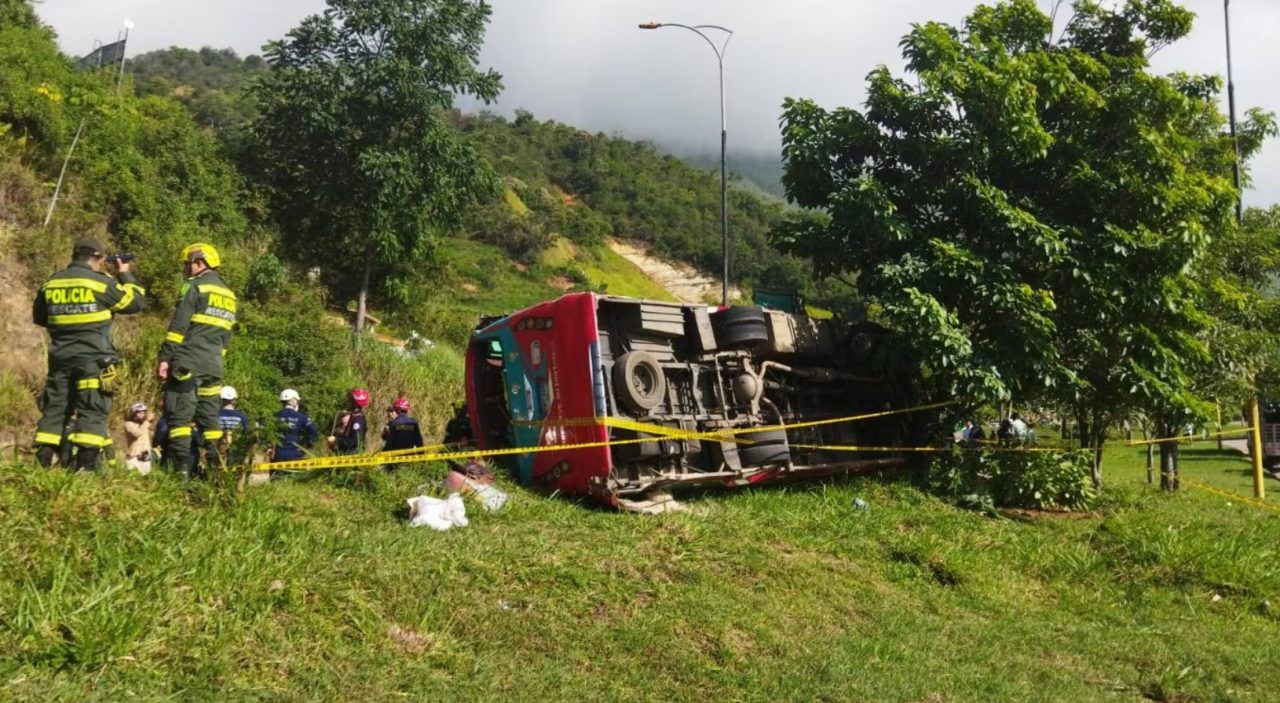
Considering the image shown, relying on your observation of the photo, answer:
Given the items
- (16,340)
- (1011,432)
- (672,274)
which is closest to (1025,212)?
(1011,432)

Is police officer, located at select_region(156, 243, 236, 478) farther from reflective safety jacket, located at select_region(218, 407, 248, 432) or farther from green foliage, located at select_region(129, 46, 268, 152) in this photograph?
green foliage, located at select_region(129, 46, 268, 152)

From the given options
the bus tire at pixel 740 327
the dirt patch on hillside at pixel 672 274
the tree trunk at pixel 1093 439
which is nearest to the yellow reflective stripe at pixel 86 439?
the bus tire at pixel 740 327

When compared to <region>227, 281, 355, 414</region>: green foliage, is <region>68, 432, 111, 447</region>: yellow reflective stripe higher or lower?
lower

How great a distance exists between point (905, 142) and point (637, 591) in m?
7.50

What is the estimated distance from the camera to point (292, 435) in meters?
9.10

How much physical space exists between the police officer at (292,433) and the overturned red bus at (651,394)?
5.73ft

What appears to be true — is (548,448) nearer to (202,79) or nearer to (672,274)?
(672,274)

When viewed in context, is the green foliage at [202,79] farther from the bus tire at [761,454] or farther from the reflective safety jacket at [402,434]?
the bus tire at [761,454]

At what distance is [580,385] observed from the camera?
26.3 ft

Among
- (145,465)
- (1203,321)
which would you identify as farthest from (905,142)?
(145,465)

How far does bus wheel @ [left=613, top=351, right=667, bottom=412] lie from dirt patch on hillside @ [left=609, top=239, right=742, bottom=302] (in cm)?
5740

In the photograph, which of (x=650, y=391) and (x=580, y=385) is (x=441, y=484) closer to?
(x=580, y=385)

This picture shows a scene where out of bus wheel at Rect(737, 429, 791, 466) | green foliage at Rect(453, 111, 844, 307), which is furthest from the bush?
green foliage at Rect(453, 111, 844, 307)

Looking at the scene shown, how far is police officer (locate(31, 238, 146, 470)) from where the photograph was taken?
568 centimetres
